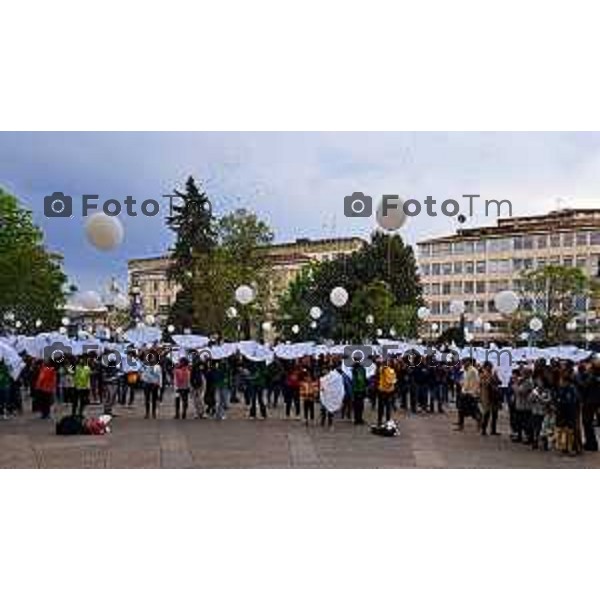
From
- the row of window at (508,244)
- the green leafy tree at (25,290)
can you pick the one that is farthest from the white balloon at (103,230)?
the green leafy tree at (25,290)

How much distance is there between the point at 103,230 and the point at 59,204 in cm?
68

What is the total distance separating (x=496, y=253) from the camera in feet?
102

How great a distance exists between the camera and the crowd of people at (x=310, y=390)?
42.0 ft

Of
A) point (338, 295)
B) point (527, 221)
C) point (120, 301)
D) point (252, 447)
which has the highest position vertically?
point (527, 221)

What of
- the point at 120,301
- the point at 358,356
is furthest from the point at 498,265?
the point at 120,301

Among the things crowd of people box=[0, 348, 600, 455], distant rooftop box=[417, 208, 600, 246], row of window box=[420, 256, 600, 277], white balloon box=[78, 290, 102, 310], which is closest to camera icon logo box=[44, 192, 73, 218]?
white balloon box=[78, 290, 102, 310]

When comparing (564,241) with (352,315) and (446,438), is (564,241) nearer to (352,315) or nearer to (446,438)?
(352,315)

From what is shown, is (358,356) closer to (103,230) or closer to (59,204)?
(103,230)

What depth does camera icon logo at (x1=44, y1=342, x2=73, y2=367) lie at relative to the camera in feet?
47.9

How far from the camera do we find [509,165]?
497 inches

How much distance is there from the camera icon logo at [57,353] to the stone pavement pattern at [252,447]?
2.98 feet

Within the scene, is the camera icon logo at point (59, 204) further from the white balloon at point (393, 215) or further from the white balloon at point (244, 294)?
the white balloon at point (244, 294)
